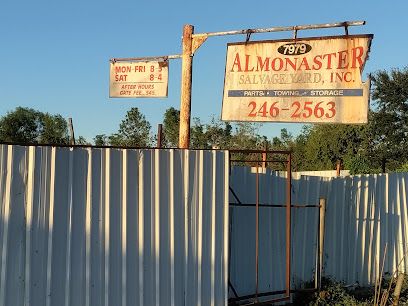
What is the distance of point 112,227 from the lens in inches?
236

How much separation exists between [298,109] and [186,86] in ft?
5.72

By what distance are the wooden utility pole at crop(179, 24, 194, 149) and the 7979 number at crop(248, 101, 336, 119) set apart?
968 millimetres

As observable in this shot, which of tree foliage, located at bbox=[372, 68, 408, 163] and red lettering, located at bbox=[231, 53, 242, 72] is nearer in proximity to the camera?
red lettering, located at bbox=[231, 53, 242, 72]

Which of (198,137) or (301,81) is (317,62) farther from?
(198,137)

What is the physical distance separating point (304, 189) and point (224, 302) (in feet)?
9.75

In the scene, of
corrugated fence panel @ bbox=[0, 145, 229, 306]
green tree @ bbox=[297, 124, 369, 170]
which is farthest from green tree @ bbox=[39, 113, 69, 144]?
corrugated fence panel @ bbox=[0, 145, 229, 306]

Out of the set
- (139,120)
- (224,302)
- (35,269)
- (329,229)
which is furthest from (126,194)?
(139,120)

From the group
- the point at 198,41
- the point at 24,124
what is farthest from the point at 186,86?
the point at 24,124

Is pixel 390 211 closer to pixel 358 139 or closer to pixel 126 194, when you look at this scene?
pixel 126 194

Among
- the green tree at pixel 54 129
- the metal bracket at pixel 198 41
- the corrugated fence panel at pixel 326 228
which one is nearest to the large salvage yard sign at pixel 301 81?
the metal bracket at pixel 198 41

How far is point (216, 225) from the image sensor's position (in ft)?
21.9

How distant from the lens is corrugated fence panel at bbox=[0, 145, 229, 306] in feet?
18.1

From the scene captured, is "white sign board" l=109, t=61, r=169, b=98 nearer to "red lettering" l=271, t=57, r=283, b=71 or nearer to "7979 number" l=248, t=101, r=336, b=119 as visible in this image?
"7979 number" l=248, t=101, r=336, b=119

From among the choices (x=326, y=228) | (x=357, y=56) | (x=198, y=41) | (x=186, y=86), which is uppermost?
(x=198, y=41)
